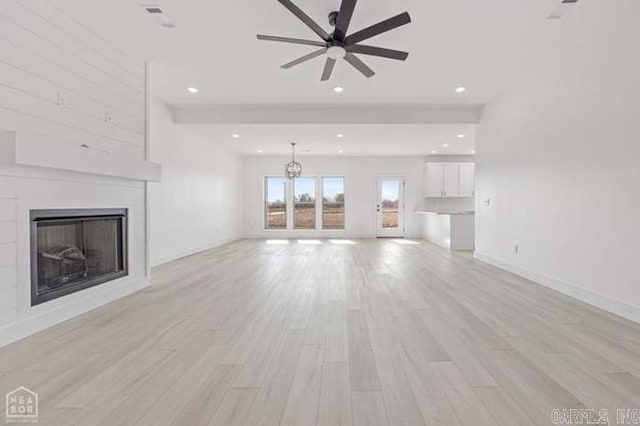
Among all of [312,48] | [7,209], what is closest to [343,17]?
[312,48]

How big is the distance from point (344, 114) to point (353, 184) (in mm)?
4981

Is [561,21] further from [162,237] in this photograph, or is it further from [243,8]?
[162,237]

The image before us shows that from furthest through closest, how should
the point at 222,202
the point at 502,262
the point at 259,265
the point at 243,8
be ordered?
the point at 222,202
the point at 259,265
the point at 502,262
the point at 243,8

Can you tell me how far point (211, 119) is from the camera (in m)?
6.61

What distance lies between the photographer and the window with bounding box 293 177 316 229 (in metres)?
11.5

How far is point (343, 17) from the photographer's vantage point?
284 centimetres

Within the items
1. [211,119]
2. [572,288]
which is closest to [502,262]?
[572,288]

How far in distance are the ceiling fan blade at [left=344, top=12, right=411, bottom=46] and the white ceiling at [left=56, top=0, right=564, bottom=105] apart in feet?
1.02

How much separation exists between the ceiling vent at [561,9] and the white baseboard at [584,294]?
2785 mm

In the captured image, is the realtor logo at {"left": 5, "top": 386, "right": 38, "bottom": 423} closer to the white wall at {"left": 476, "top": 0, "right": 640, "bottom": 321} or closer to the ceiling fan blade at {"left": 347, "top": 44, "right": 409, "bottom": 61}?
the ceiling fan blade at {"left": 347, "top": 44, "right": 409, "bottom": 61}

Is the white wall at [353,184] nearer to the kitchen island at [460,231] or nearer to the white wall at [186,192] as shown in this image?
the white wall at [186,192]

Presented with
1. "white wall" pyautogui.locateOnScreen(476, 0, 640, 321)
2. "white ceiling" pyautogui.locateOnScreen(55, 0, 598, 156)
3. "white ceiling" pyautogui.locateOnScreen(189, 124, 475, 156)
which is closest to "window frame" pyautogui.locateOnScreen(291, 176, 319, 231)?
"white ceiling" pyautogui.locateOnScreen(189, 124, 475, 156)

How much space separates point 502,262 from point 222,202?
271 inches

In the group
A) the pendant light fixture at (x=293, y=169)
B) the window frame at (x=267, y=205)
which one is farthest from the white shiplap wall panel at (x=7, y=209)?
the window frame at (x=267, y=205)
